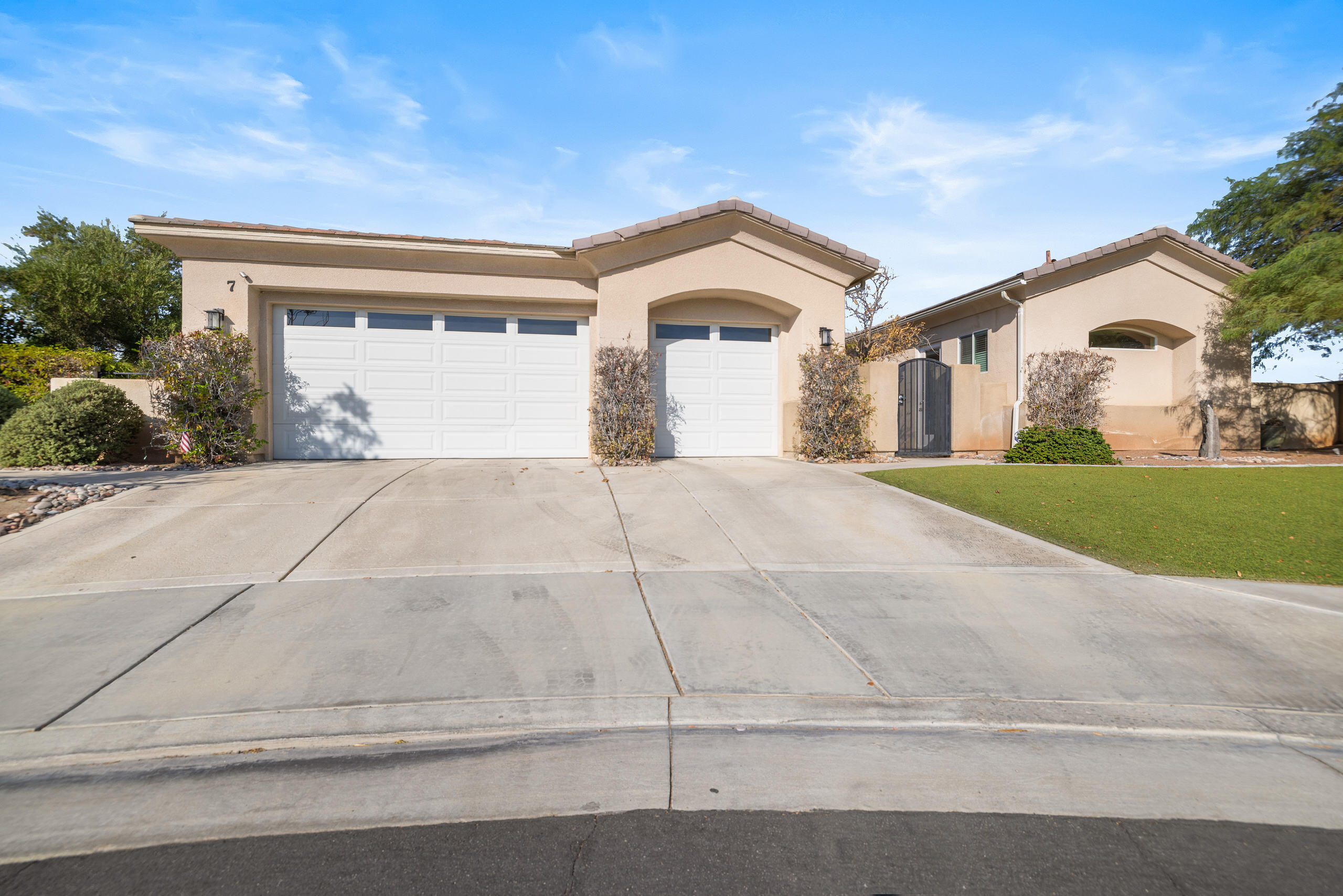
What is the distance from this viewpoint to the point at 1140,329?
16.1m

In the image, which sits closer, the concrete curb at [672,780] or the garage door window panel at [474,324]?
the concrete curb at [672,780]

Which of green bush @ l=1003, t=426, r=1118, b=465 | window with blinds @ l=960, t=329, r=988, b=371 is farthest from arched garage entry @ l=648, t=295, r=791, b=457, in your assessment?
window with blinds @ l=960, t=329, r=988, b=371

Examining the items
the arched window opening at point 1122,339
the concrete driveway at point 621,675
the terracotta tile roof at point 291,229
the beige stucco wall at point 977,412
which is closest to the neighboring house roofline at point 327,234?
the terracotta tile roof at point 291,229

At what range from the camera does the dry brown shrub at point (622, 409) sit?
37.4 ft

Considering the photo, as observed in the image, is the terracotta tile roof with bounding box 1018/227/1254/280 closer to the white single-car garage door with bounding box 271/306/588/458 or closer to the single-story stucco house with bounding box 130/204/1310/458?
the single-story stucco house with bounding box 130/204/1310/458

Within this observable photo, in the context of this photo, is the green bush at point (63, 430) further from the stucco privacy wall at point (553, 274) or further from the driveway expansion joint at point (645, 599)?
the driveway expansion joint at point (645, 599)

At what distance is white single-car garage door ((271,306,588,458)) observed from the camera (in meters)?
12.0

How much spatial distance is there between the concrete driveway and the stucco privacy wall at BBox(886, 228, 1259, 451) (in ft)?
30.4

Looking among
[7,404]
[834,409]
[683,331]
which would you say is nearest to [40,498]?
[7,404]

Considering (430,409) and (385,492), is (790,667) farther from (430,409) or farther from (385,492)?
(430,409)

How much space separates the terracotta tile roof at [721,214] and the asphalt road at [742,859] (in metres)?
10.1

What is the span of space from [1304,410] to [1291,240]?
5.50 metres

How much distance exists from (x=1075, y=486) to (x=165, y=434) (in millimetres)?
13656

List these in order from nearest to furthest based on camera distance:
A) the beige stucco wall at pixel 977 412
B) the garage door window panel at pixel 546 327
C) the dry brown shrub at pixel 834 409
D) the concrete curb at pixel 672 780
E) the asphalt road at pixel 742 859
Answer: the asphalt road at pixel 742 859 < the concrete curb at pixel 672 780 < the dry brown shrub at pixel 834 409 < the garage door window panel at pixel 546 327 < the beige stucco wall at pixel 977 412
